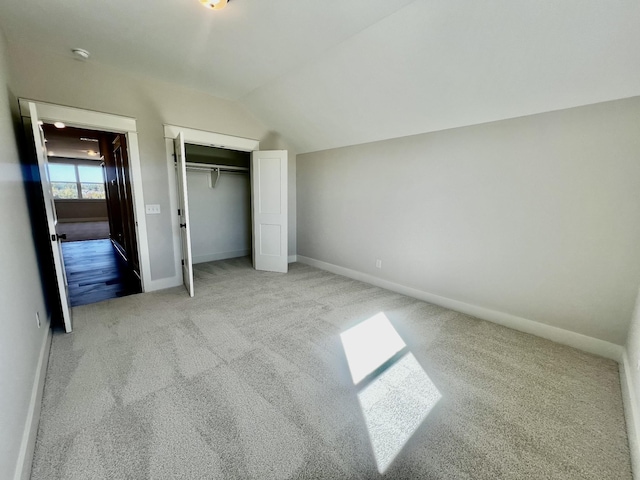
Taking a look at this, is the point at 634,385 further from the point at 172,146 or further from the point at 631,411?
the point at 172,146

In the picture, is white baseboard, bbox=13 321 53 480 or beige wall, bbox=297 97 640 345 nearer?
white baseboard, bbox=13 321 53 480

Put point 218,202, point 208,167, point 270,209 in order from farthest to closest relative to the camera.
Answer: point 218,202, point 208,167, point 270,209

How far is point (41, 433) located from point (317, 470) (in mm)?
1566

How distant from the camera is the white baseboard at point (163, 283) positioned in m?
3.58

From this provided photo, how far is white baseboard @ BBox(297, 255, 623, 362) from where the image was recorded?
7.50ft

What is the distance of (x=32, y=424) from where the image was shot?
1.41 m

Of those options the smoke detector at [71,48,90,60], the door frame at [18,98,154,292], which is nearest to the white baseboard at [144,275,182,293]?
the door frame at [18,98,154,292]

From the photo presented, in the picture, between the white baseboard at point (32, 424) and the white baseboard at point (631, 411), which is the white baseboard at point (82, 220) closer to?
the white baseboard at point (32, 424)

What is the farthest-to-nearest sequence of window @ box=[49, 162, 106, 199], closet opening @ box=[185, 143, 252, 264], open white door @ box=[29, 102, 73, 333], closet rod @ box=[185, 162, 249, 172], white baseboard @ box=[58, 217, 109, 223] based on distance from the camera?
white baseboard @ box=[58, 217, 109, 223] < window @ box=[49, 162, 106, 199] < closet opening @ box=[185, 143, 252, 264] < closet rod @ box=[185, 162, 249, 172] < open white door @ box=[29, 102, 73, 333]

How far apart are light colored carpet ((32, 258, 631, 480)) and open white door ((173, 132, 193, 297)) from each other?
28.1 inches

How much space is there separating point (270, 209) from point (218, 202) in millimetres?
1426

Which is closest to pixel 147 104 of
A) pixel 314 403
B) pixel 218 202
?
pixel 218 202

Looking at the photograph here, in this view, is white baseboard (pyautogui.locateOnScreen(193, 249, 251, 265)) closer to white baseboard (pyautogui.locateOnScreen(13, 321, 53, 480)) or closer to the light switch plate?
the light switch plate

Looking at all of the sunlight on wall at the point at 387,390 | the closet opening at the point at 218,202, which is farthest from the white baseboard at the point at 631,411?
the closet opening at the point at 218,202
